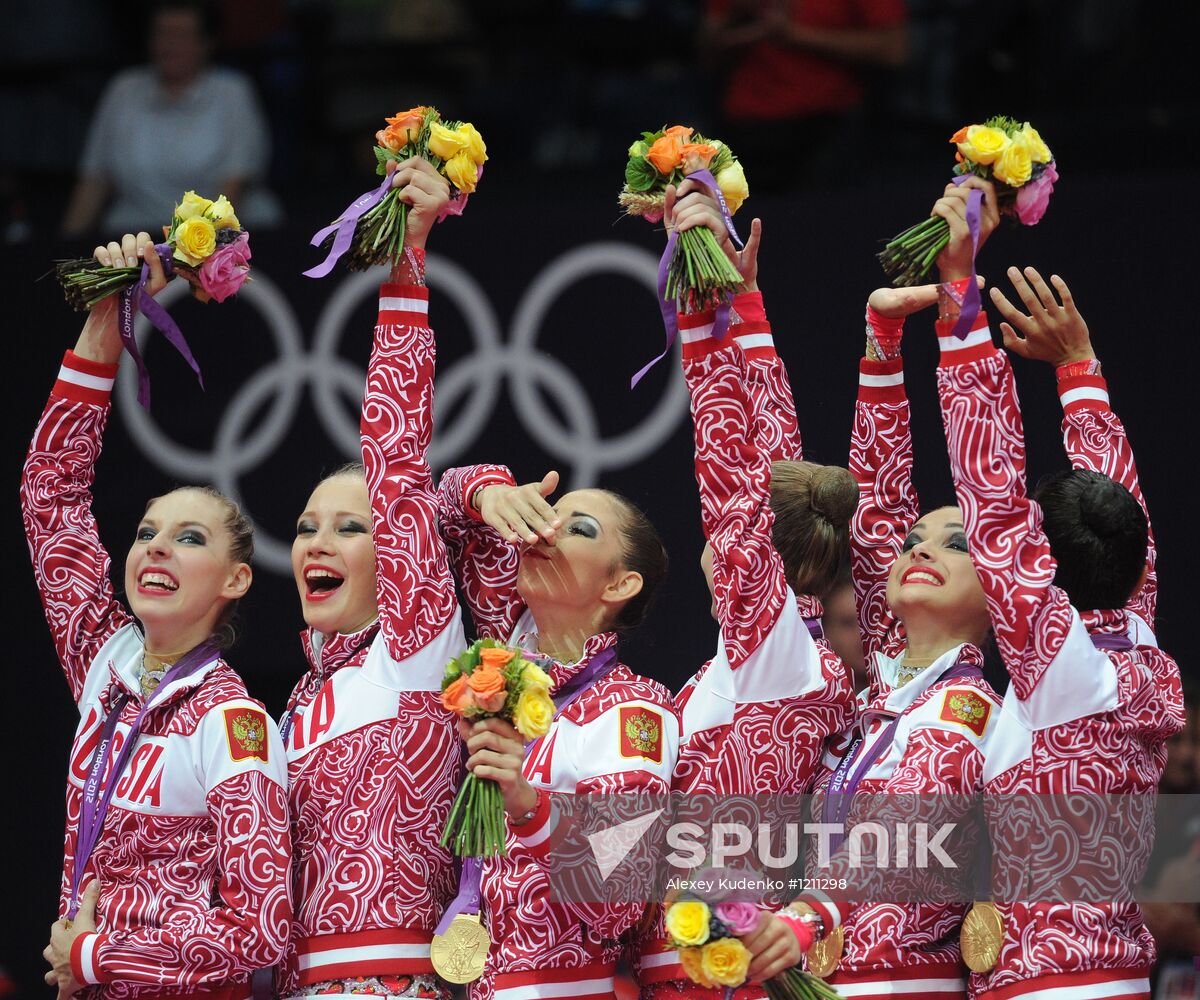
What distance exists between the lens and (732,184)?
373 cm

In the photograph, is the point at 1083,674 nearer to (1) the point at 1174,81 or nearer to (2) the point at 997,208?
(2) the point at 997,208

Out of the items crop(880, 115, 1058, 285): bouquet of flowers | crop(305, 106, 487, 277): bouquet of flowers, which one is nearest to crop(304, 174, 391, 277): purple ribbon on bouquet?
crop(305, 106, 487, 277): bouquet of flowers

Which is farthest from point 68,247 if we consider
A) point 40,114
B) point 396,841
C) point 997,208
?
point 997,208

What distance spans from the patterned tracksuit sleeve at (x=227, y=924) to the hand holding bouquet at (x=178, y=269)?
36.9 inches

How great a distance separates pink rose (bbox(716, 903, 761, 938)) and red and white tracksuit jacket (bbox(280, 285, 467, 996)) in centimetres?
82

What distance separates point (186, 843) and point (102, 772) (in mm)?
247

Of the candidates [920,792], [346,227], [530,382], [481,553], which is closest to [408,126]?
[346,227]

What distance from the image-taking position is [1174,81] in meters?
6.10

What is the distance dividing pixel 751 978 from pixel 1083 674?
76cm

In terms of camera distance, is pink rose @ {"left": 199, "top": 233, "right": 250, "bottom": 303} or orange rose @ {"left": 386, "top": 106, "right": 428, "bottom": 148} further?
pink rose @ {"left": 199, "top": 233, "right": 250, "bottom": 303}

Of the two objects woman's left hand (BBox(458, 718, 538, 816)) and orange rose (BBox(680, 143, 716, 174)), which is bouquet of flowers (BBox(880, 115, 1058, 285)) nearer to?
orange rose (BBox(680, 143, 716, 174))

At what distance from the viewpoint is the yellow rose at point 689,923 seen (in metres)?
3.21

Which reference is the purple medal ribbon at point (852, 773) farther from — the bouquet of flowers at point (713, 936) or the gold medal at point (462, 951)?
the gold medal at point (462, 951)

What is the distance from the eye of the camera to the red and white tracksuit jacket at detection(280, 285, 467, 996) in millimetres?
3818
